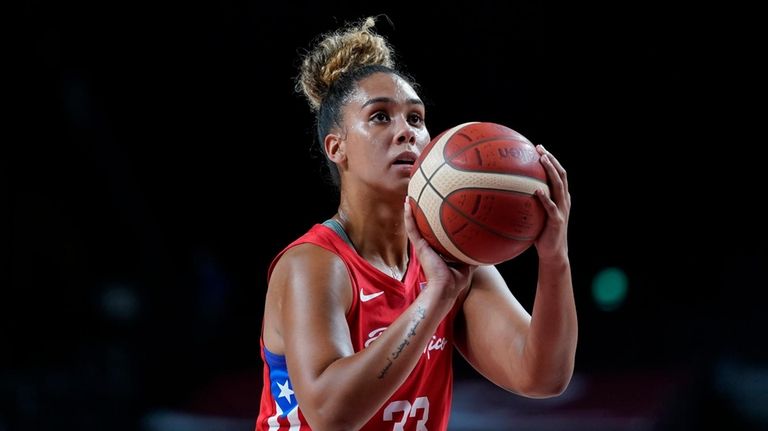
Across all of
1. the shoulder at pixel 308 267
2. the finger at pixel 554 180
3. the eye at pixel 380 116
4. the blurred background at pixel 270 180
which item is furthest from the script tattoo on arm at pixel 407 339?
the blurred background at pixel 270 180

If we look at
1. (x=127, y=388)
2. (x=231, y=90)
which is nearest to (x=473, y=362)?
(x=127, y=388)

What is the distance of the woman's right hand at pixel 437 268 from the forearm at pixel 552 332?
23cm

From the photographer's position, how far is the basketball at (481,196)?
79.5 inches

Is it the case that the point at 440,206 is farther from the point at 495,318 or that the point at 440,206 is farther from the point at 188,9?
the point at 188,9

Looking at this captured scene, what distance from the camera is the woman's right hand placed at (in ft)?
6.94

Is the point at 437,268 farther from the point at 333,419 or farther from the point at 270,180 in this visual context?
the point at 270,180

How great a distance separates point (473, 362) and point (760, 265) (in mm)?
4207

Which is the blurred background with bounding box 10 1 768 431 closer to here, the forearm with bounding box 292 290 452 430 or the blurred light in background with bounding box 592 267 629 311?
the blurred light in background with bounding box 592 267 629 311

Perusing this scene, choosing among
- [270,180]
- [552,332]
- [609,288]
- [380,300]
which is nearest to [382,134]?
[380,300]

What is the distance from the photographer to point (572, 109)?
6.78 meters

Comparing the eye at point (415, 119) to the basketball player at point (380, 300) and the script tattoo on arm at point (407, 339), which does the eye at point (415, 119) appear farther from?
the script tattoo on arm at point (407, 339)

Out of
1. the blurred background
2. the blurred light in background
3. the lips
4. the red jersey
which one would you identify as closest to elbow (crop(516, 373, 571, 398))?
the red jersey

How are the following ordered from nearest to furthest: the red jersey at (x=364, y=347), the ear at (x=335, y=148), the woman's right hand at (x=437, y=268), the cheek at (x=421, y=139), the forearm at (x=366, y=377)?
the forearm at (x=366, y=377), the woman's right hand at (x=437, y=268), the red jersey at (x=364, y=347), the cheek at (x=421, y=139), the ear at (x=335, y=148)

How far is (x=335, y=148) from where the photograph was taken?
2.66 metres
